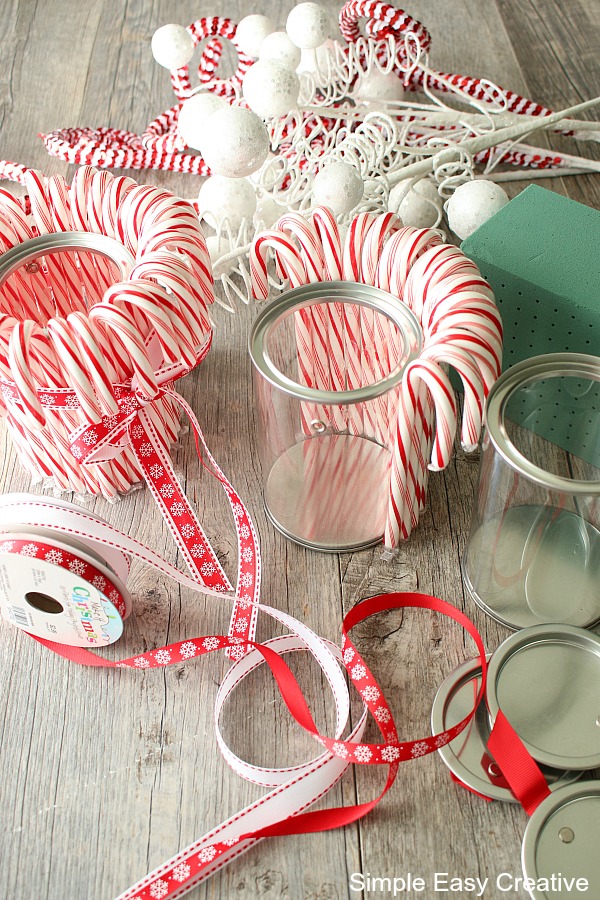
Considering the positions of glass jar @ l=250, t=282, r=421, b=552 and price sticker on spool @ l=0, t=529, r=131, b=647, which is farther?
glass jar @ l=250, t=282, r=421, b=552

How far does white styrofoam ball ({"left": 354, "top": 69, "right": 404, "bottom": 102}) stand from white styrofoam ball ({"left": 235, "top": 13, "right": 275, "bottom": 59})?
179 mm

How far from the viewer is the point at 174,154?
1.49 m

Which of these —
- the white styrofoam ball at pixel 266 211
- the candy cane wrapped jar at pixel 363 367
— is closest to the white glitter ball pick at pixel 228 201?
the white styrofoam ball at pixel 266 211

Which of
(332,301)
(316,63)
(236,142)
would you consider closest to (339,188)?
(236,142)

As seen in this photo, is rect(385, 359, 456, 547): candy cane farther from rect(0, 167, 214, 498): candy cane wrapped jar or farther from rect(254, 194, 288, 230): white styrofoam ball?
rect(254, 194, 288, 230): white styrofoam ball

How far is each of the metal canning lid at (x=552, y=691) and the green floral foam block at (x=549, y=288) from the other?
10.4 inches

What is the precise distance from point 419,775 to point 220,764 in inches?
7.8

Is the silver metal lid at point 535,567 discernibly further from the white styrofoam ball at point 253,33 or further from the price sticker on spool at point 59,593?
the white styrofoam ball at point 253,33

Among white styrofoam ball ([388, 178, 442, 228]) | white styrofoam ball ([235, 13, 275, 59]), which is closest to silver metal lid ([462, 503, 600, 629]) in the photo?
white styrofoam ball ([388, 178, 442, 228])

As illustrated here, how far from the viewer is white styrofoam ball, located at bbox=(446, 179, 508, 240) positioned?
120 centimetres

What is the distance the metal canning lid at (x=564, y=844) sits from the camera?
0.76 metres

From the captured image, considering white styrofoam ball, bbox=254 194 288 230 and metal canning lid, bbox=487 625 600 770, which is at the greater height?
white styrofoam ball, bbox=254 194 288 230

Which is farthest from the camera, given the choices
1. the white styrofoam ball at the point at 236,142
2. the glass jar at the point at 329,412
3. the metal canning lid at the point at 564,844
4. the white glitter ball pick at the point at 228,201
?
the white glitter ball pick at the point at 228,201

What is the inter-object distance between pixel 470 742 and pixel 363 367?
45 centimetres
